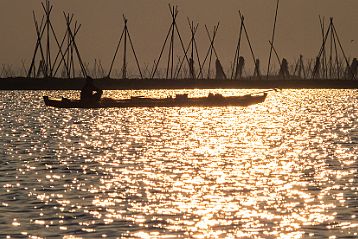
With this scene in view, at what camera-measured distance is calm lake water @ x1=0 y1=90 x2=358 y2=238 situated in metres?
25.9

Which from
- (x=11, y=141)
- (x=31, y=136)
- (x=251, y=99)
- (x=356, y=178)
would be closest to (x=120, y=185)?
(x=356, y=178)

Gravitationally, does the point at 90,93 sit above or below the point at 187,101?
above

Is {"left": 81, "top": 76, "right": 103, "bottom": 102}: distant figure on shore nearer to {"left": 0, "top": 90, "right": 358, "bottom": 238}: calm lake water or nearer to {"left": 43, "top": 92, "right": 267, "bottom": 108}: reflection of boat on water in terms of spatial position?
{"left": 43, "top": 92, "right": 267, "bottom": 108}: reflection of boat on water

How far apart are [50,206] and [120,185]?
18.8ft

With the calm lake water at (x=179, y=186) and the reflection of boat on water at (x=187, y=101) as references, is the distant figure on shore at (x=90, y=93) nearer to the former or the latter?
the reflection of boat on water at (x=187, y=101)

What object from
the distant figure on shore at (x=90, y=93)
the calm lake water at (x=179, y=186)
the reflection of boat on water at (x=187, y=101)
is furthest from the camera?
the reflection of boat on water at (x=187, y=101)

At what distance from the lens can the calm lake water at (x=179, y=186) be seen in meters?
25.9

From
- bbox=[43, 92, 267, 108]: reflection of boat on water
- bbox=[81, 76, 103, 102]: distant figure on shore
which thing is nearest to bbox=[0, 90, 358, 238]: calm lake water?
bbox=[81, 76, 103, 102]: distant figure on shore

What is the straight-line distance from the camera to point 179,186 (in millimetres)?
34500

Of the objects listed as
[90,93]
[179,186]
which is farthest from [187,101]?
[179,186]

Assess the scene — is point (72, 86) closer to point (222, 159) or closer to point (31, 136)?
point (31, 136)

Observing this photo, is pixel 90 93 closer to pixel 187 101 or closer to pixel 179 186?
pixel 187 101

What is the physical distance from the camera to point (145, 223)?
1047 inches

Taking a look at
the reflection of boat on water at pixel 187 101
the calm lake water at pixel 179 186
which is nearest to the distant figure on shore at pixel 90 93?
the reflection of boat on water at pixel 187 101
